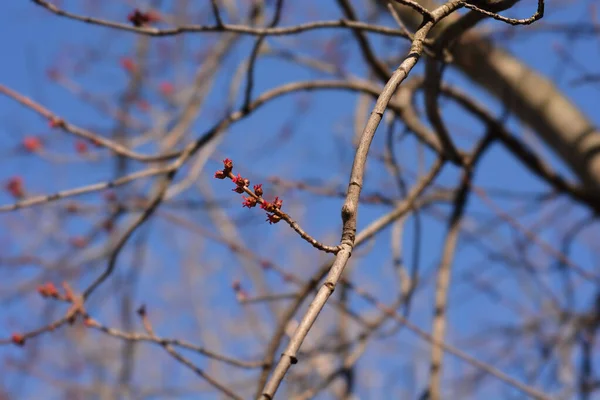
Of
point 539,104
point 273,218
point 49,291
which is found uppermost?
point 539,104

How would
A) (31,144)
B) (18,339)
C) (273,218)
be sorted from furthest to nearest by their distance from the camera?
(31,144) < (18,339) < (273,218)

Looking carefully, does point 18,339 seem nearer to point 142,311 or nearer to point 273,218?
point 142,311

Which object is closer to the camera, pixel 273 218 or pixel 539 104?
pixel 273 218

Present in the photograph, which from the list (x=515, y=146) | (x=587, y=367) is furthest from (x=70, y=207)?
(x=587, y=367)

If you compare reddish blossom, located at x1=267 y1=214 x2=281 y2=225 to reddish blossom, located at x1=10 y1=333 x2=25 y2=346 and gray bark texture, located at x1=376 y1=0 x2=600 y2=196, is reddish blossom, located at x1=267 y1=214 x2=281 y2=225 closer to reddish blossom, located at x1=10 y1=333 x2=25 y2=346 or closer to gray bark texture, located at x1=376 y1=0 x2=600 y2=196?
reddish blossom, located at x1=10 y1=333 x2=25 y2=346

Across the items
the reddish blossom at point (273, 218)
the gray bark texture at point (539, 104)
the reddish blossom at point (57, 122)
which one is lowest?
the reddish blossom at point (273, 218)

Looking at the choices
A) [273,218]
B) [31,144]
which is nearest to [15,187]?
[31,144]

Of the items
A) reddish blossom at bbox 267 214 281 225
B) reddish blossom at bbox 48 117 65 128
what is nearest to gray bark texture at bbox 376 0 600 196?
reddish blossom at bbox 48 117 65 128

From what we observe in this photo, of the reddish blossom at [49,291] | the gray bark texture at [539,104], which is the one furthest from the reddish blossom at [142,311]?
the gray bark texture at [539,104]

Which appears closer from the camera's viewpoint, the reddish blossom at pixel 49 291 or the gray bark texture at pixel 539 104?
the reddish blossom at pixel 49 291

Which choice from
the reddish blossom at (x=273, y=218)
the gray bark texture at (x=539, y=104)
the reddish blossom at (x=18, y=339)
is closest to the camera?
the reddish blossom at (x=273, y=218)

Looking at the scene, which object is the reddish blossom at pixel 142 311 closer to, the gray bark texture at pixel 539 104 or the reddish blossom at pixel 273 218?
the reddish blossom at pixel 273 218

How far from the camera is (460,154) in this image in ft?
9.47

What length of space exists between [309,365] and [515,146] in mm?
1664
